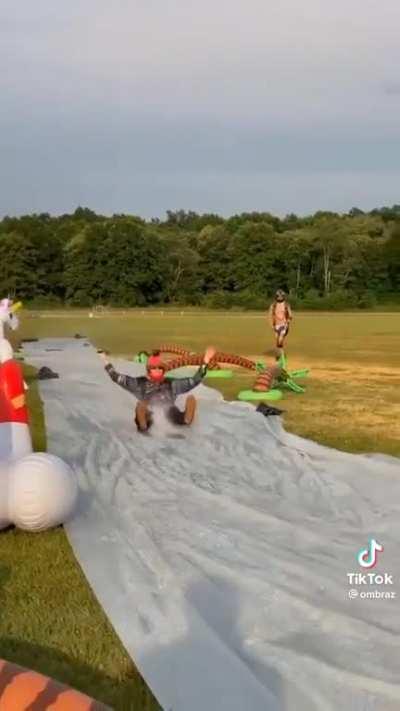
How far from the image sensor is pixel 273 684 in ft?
10.9

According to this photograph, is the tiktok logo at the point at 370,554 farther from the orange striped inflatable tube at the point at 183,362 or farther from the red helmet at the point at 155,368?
the orange striped inflatable tube at the point at 183,362

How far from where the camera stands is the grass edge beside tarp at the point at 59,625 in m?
3.38

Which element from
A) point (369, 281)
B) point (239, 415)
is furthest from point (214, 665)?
point (369, 281)

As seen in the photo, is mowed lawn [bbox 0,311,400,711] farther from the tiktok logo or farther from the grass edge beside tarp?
the tiktok logo

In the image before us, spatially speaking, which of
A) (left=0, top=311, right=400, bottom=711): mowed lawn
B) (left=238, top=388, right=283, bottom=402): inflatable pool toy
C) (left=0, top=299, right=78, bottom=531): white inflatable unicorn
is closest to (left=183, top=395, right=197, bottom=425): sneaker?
(left=0, top=311, right=400, bottom=711): mowed lawn

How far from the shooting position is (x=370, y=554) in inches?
191

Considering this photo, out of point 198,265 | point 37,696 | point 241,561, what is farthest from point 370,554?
point 198,265

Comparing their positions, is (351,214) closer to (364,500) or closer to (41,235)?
(41,235)

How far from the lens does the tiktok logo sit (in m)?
4.68

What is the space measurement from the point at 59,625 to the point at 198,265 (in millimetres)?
64821

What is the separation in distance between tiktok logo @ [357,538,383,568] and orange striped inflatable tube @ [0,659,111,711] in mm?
2393

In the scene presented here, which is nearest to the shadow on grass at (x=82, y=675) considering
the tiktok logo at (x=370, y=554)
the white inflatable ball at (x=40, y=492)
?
the white inflatable ball at (x=40, y=492)

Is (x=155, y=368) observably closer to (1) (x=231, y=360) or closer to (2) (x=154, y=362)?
(2) (x=154, y=362)

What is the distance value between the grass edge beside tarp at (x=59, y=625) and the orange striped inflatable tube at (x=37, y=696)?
64 cm
